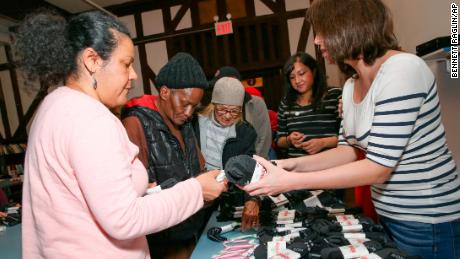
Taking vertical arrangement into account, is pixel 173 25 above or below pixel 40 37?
above

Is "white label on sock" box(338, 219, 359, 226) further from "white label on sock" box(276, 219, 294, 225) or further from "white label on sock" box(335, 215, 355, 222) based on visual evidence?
"white label on sock" box(276, 219, 294, 225)

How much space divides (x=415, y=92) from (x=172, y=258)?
4.32 ft

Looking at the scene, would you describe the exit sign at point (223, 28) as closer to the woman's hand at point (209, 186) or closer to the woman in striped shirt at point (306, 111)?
the woman in striped shirt at point (306, 111)

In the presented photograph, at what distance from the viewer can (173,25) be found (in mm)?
6184

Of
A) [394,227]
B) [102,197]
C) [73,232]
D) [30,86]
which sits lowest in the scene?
[394,227]

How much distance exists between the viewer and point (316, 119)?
2521 mm

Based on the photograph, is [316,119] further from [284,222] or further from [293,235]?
[293,235]

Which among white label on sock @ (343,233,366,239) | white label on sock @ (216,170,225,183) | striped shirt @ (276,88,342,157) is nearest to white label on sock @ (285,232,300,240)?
white label on sock @ (343,233,366,239)

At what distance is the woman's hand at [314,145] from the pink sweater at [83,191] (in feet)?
5.26

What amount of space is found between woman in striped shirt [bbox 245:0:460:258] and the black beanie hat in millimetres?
704

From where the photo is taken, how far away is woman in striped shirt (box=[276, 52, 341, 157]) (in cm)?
250

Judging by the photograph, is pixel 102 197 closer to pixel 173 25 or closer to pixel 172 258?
pixel 172 258

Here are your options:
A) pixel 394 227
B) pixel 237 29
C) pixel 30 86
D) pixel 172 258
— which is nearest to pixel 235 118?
pixel 172 258

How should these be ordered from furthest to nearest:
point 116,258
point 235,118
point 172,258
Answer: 1. point 235,118
2. point 172,258
3. point 116,258
